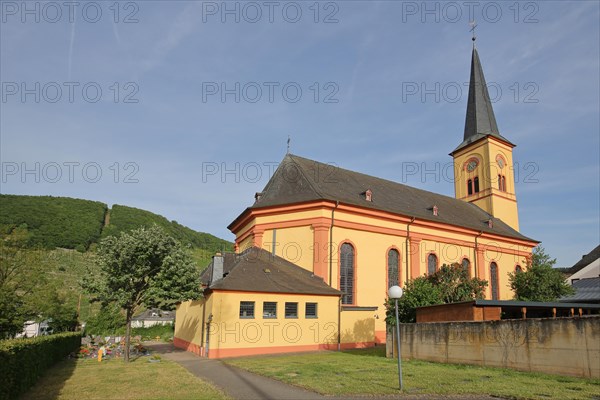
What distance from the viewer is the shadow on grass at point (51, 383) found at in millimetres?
10656

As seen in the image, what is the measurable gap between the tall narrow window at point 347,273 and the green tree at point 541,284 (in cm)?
1301

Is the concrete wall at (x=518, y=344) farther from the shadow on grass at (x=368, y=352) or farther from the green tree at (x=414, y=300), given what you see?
the green tree at (x=414, y=300)

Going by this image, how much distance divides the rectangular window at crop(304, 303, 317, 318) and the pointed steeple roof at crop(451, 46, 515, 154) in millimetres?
29395

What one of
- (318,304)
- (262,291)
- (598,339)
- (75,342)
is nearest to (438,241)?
(318,304)

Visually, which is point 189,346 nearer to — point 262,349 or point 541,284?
point 262,349

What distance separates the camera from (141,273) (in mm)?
17984

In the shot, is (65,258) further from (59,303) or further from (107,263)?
(107,263)

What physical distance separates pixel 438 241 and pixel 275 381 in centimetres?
2249

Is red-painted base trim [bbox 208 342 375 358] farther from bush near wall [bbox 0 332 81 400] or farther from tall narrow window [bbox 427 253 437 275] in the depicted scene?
tall narrow window [bbox 427 253 437 275]

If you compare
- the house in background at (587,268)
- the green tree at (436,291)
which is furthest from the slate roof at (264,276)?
the house in background at (587,268)

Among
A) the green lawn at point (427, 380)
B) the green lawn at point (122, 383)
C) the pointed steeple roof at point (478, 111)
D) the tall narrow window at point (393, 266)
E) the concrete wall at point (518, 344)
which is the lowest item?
the green lawn at point (122, 383)

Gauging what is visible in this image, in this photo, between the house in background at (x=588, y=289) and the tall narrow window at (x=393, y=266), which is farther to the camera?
the house in background at (x=588, y=289)

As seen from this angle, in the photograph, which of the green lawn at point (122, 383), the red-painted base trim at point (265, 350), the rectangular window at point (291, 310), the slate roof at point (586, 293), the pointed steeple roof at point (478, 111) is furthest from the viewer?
the pointed steeple roof at point (478, 111)

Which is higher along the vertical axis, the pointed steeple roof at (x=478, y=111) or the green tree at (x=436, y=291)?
the pointed steeple roof at (x=478, y=111)
